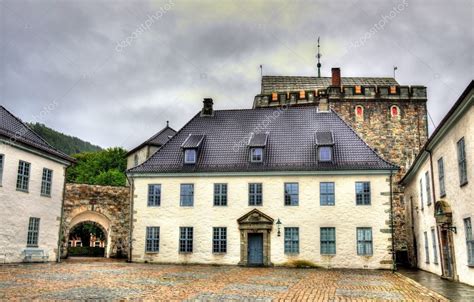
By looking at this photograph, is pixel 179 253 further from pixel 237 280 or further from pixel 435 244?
pixel 435 244

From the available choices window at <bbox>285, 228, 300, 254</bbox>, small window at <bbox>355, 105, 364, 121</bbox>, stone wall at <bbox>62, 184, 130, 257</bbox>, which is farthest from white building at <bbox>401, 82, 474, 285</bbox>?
stone wall at <bbox>62, 184, 130, 257</bbox>

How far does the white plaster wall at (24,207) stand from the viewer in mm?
21750

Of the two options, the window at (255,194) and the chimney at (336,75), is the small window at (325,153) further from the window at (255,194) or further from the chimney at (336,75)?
the chimney at (336,75)

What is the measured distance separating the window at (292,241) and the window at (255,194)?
2.21 metres

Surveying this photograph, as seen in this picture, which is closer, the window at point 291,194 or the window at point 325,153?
the window at point 291,194

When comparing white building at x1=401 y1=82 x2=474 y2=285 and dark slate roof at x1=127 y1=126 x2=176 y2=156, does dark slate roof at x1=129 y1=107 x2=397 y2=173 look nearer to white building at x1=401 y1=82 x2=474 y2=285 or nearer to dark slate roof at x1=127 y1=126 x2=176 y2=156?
white building at x1=401 y1=82 x2=474 y2=285

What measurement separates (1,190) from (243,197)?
12.1 m

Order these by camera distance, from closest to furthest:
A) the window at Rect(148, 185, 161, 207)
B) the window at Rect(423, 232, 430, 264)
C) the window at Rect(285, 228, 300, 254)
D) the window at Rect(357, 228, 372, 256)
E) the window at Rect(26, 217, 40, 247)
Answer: the window at Rect(423, 232, 430, 264), the window at Rect(26, 217, 40, 247), the window at Rect(357, 228, 372, 256), the window at Rect(285, 228, 300, 254), the window at Rect(148, 185, 161, 207)

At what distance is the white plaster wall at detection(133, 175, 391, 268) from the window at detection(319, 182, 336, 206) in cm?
22

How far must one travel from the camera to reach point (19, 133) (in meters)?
23.4

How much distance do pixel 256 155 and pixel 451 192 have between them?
492 inches

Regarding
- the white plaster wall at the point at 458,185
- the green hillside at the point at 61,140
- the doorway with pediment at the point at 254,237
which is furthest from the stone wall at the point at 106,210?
the green hillside at the point at 61,140

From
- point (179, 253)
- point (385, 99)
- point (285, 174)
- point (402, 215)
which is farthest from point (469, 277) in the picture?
point (385, 99)

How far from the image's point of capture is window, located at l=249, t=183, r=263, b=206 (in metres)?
26.2
